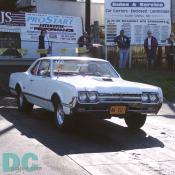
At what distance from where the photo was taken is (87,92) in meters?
10.0

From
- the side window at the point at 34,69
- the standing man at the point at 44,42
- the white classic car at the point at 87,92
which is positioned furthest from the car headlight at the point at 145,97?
the standing man at the point at 44,42

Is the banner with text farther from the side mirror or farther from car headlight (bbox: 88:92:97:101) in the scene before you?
car headlight (bbox: 88:92:97:101)

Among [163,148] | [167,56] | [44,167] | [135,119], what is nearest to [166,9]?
[167,56]

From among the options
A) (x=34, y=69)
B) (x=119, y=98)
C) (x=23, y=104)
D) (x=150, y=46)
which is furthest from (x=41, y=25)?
(x=119, y=98)

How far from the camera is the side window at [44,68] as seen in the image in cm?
1201

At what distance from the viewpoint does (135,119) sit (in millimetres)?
11336

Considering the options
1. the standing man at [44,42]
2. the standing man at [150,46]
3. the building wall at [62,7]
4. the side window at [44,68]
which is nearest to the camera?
the side window at [44,68]

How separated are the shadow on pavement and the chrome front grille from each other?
670mm

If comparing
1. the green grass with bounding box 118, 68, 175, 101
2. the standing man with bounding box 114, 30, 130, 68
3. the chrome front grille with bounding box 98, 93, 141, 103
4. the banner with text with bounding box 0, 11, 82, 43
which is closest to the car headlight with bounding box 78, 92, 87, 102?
the chrome front grille with bounding box 98, 93, 141, 103

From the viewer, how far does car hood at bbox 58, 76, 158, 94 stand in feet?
33.3

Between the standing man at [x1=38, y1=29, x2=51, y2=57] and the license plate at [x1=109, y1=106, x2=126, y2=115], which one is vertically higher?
the standing man at [x1=38, y1=29, x2=51, y2=57]

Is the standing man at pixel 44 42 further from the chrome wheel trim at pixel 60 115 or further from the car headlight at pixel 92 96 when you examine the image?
the car headlight at pixel 92 96

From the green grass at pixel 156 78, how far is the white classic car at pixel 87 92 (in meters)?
5.48

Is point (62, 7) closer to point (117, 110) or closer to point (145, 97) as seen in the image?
point (145, 97)
